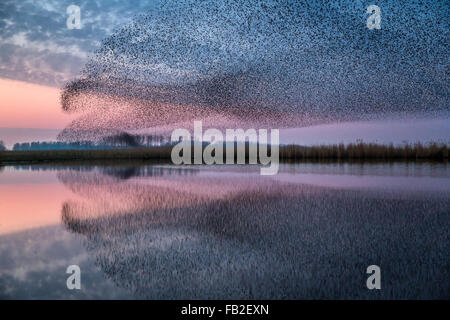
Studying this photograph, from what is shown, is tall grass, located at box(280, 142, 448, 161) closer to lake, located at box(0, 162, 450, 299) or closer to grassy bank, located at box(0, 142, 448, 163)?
grassy bank, located at box(0, 142, 448, 163)

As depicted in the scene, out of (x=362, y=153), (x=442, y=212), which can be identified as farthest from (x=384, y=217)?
(x=362, y=153)

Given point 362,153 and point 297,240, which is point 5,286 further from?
point 362,153

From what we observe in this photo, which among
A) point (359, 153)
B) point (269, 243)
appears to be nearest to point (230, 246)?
point (269, 243)

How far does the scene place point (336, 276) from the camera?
348cm

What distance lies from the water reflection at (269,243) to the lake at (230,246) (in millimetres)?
15

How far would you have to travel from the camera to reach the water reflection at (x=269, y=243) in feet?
10.9

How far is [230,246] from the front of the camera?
14.9 ft

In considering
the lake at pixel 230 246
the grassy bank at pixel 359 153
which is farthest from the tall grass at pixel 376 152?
the lake at pixel 230 246

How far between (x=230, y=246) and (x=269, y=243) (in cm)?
54

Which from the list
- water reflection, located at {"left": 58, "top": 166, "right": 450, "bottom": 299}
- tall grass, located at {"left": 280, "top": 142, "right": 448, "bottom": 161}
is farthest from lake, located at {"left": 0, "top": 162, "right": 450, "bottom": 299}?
tall grass, located at {"left": 280, "top": 142, "right": 448, "bottom": 161}

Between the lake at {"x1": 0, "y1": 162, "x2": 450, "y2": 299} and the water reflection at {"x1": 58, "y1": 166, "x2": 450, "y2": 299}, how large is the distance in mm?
15

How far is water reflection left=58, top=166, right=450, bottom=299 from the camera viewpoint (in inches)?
131

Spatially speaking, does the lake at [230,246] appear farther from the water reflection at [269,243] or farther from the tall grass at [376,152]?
the tall grass at [376,152]
